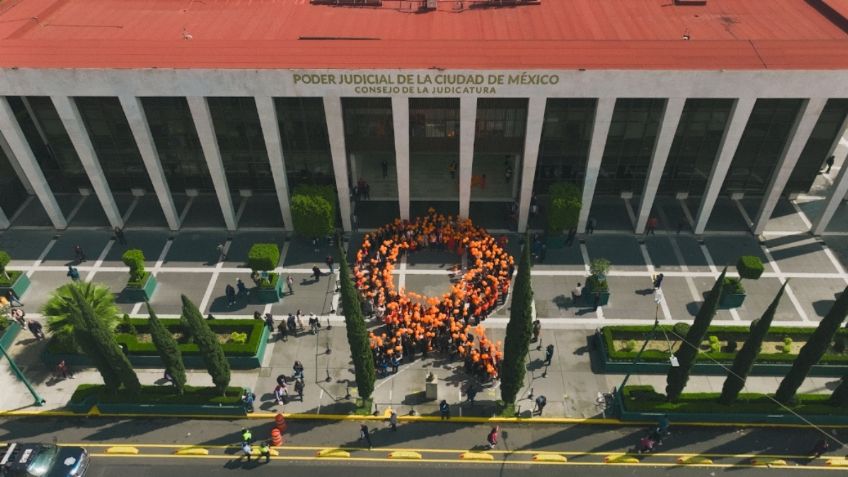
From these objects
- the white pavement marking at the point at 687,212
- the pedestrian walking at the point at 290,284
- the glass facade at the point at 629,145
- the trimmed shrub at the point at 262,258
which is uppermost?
the glass facade at the point at 629,145

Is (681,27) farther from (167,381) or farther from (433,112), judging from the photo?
(167,381)

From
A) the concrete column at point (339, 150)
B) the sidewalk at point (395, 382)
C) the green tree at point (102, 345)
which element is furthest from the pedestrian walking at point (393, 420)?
the concrete column at point (339, 150)

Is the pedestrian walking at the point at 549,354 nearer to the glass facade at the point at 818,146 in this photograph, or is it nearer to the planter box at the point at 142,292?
the glass facade at the point at 818,146

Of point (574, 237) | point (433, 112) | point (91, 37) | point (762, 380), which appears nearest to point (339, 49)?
point (433, 112)

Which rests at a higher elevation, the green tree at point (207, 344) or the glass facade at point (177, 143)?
the glass facade at point (177, 143)

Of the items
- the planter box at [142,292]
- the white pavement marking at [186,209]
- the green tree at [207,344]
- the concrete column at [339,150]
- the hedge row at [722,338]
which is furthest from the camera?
the white pavement marking at [186,209]

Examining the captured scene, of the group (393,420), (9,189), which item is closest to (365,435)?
(393,420)
